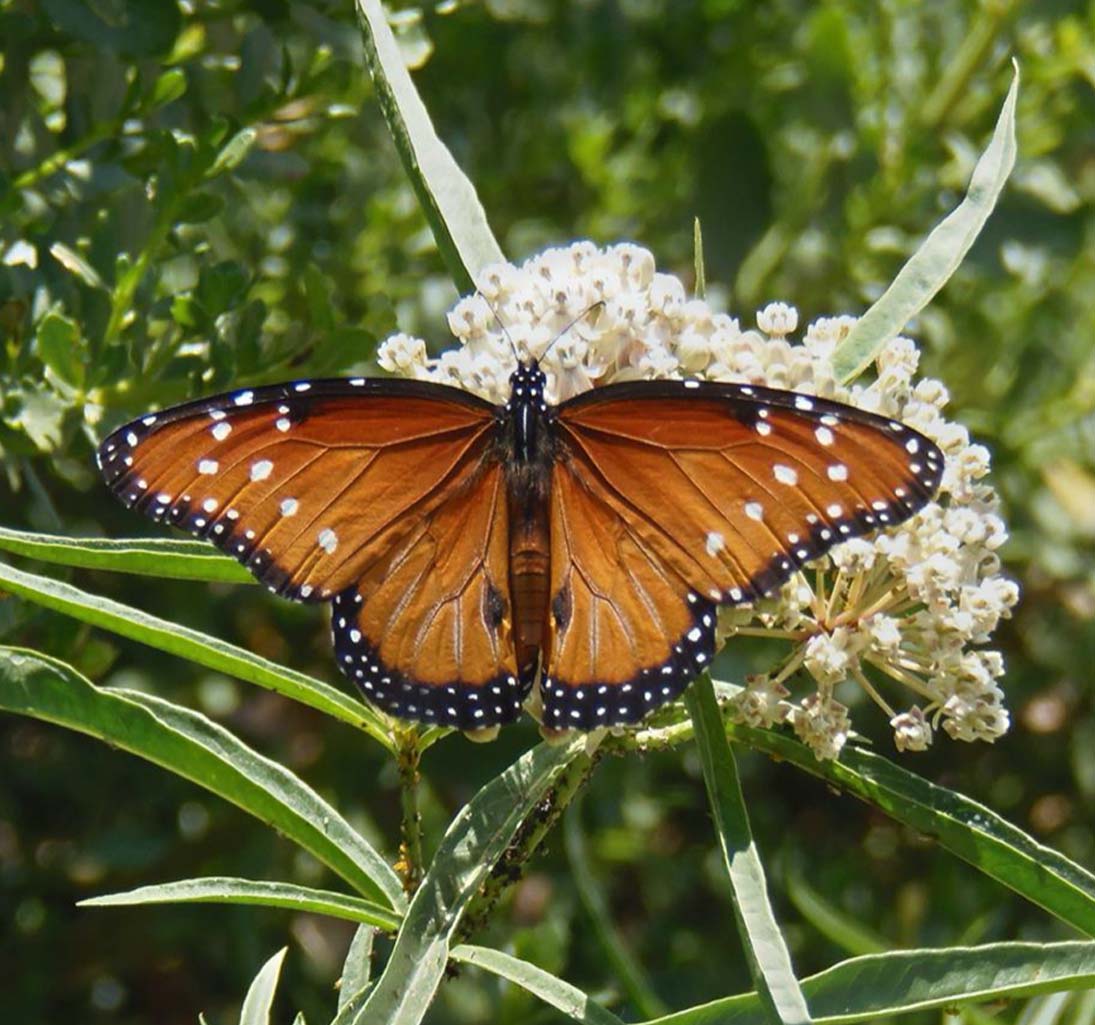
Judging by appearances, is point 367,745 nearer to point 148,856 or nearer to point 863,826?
point 148,856

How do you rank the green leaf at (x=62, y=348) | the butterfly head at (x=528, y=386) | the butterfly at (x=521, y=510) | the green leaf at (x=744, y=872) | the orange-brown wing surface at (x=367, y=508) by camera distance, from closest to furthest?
the green leaf at (x=744, y=872)
the butterfly at (x=521, y=510)
the orange-brown wing surface at (x=367, y=508)
the butterfly head at (x=528, y=386)
the green leaf at (x=62, y=348)

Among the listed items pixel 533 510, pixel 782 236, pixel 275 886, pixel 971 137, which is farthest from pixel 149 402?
pixel 971 137

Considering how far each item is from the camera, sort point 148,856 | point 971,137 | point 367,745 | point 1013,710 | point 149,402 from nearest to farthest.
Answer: point 149,402 < point 148,856 < point 367,745 < point 971,137 < point 1013,710

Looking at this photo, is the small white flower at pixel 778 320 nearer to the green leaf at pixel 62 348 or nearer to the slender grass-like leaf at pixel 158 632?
the slender grass-like leaf at pixel 158 632

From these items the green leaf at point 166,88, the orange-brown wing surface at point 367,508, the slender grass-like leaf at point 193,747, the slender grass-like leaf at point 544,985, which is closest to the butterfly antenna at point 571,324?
the orange-brown wing surface at point 367,508

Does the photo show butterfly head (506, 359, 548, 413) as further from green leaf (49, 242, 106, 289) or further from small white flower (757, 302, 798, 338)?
green leaf (49, 242, 106, 289)

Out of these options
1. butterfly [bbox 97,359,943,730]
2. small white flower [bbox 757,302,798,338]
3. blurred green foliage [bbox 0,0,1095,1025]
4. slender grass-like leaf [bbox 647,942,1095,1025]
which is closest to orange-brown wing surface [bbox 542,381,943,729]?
butterfly [bbox 97,359,943,730]
